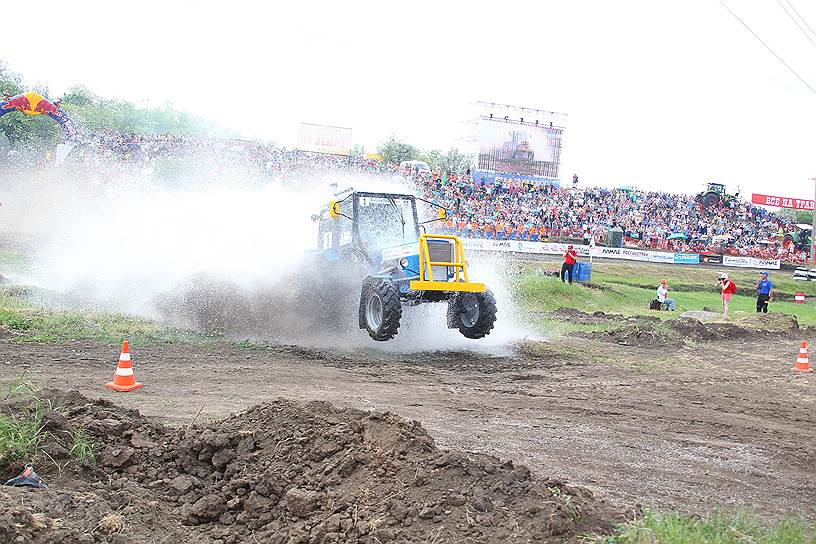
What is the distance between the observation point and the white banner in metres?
37.4

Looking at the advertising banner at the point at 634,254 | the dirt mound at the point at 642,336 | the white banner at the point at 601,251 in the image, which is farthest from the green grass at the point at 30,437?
the advertising banner at the point at 634,254

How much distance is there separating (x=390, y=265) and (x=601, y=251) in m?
30.8

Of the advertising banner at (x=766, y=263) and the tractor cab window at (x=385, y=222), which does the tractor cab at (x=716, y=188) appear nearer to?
the advertising banner at (x=766, y=263)

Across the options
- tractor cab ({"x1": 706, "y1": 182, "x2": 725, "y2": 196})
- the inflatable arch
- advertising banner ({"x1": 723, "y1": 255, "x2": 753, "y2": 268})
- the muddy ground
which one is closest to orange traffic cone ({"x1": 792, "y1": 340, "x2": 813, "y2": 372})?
the muddy ground

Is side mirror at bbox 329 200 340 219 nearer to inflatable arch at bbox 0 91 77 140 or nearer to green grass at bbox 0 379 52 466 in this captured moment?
green grass at bbox 0 379 52 466

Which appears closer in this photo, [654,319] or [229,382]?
[229,382]

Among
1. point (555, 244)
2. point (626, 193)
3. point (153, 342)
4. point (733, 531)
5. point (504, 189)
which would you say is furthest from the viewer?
point (626, 193)

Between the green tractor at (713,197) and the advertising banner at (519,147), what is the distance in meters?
22.4

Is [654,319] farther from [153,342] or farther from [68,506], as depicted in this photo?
[68,506]

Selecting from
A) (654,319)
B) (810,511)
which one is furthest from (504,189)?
(810,511)

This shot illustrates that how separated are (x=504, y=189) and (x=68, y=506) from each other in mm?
46482

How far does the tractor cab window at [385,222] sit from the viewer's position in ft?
45.6

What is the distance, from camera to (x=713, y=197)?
186ft

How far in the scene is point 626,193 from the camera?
179 feet
